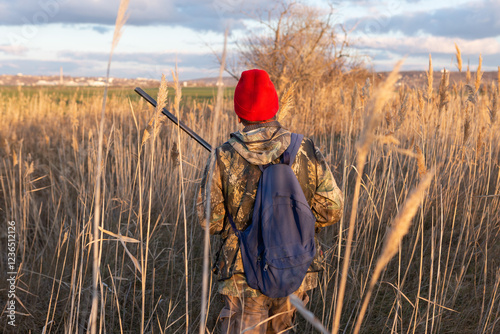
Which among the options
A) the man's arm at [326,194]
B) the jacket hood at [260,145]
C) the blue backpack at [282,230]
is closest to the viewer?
the blue backpack at [282,230]

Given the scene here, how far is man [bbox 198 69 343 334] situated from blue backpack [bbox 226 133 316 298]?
113 mm

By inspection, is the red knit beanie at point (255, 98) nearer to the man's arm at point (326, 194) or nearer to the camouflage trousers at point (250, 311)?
the man's arm at point (326, 194)

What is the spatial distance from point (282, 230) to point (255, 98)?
0.62 meters

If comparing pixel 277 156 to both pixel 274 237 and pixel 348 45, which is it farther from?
pixel 348 45

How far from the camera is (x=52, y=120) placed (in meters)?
8.22

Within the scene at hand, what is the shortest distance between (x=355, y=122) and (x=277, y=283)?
4598 millimetres

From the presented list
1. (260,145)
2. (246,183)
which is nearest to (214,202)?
(246,183)

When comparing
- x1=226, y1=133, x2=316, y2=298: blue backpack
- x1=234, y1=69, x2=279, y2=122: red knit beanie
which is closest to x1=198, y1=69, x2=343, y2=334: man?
x1=234, y1=69, x2=279, y2=122: red knit beanie

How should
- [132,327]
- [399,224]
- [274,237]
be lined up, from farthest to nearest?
[132,327], [274,237], [399,224]

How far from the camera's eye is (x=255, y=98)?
173 cm

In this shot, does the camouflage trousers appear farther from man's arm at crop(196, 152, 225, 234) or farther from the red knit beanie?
the red knit beanie

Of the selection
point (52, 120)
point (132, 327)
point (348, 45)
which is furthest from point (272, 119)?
Result: point (348, 45)

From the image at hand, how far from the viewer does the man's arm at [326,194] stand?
1.79 meters

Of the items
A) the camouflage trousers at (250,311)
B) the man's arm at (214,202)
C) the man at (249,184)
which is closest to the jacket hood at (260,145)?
the man at (249,184)
